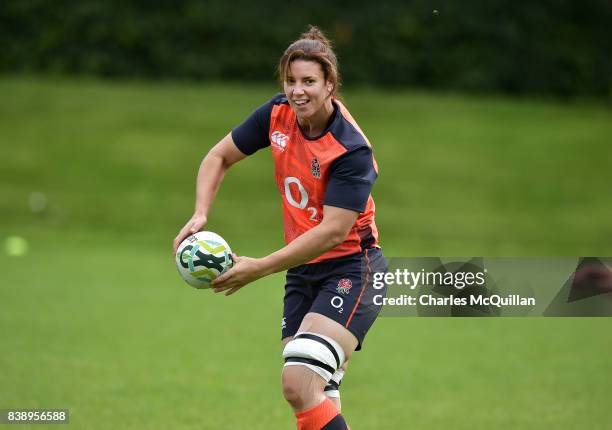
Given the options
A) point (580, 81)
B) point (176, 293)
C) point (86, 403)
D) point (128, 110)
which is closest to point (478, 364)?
point (86, 403)

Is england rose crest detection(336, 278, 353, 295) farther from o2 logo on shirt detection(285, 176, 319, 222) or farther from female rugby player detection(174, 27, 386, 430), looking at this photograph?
o2 logo on shirt detection(285, 176, 319, 222)

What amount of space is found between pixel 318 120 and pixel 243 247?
1181 cm

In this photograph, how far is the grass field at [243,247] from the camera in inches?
302

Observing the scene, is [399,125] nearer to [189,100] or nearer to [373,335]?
[189,100]

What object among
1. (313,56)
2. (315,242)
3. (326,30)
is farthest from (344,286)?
(326,30)

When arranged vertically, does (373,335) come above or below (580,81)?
below

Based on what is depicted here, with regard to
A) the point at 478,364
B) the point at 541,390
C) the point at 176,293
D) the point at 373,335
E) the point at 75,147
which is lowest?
the point at 541,390

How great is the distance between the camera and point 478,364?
30.7 feet

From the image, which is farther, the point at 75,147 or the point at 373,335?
the point at 75,147

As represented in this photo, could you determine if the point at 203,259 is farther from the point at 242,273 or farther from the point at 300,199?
the point at 300,199

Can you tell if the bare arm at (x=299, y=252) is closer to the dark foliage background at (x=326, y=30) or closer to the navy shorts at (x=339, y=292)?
the navy shorts at (x=339, y=292)

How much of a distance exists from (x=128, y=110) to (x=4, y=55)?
16.1ft

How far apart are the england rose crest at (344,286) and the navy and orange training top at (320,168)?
146mm

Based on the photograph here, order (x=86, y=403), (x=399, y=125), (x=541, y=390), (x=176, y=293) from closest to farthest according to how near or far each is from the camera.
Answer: (x=86, y=403) < (x=541, y=390) < (x=176, y=293) < (x=399, y=125)
